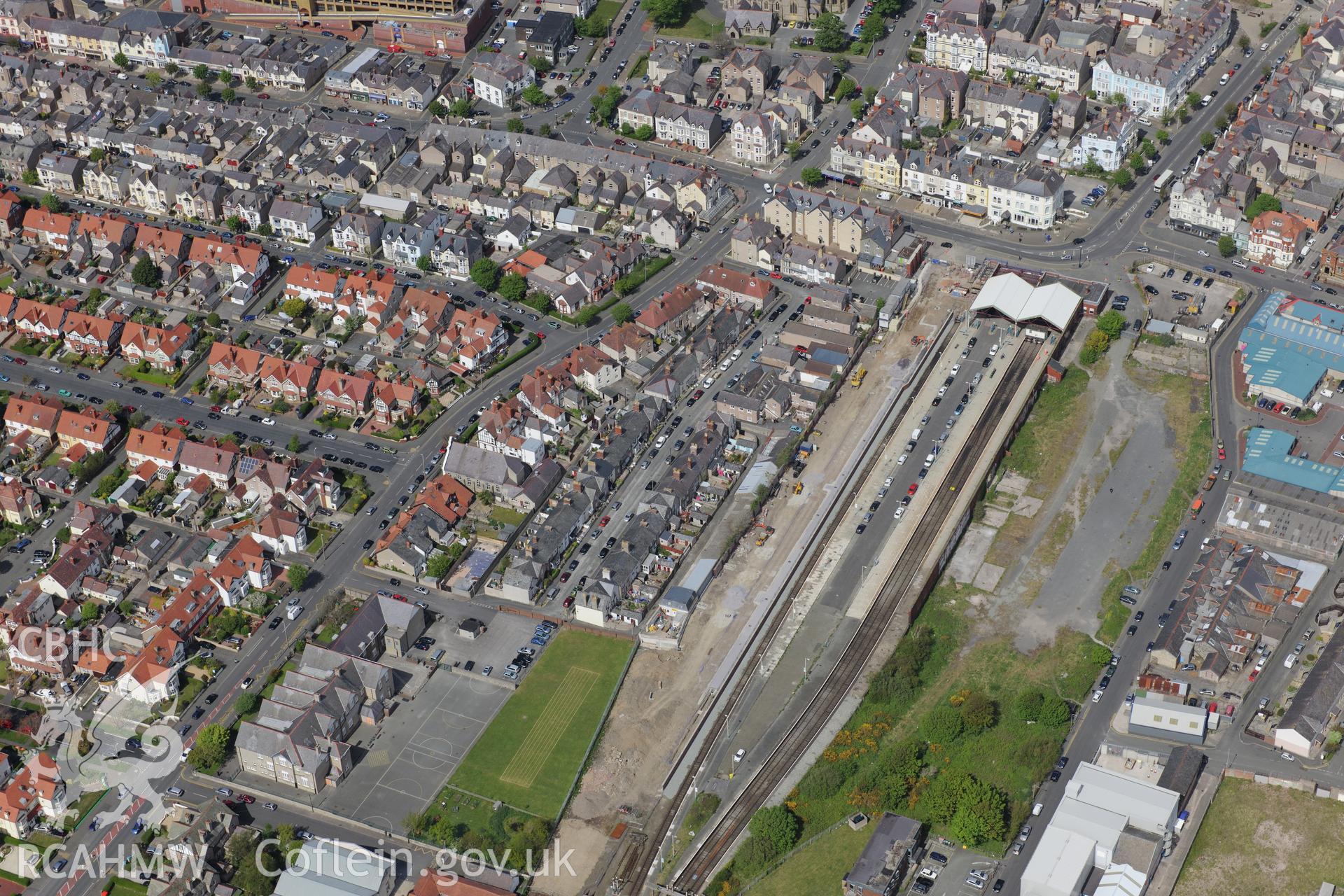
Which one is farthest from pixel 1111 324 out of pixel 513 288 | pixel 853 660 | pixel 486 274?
pixel 486 274

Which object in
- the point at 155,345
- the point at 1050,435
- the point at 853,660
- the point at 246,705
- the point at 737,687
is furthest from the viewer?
the point at 155,345

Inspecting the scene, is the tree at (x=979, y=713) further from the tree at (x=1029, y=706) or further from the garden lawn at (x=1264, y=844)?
the garden lawn at (x=1264, y=844)

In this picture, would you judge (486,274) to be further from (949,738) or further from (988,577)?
(949,738)

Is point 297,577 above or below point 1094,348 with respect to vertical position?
below

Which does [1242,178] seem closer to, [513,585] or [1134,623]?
[1134,623]

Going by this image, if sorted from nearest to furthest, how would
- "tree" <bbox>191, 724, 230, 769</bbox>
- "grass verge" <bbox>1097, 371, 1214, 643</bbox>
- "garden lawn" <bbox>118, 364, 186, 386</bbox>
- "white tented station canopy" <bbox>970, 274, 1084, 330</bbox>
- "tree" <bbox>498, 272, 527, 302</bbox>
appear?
"tree" <bbox>191, 724, 230, 769</bbox>, "grass verge" <bbox>1097, 371, 1214, 643</bbox>, "garden lawn" <bbox>118, 364, 186, 386</bbox>, "white tented station canopy" <bbox>970, 274, 1084, 330</bbox>, "tree" <bbox>498, 272, 527, 302</bbox>

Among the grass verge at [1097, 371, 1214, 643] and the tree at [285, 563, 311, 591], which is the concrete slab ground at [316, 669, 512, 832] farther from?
the grass verge at [1097, 371, 1214, 643]

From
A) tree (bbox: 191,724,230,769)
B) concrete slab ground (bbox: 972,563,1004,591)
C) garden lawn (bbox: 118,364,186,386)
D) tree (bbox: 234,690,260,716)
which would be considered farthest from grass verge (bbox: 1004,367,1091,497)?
garden lawn (bbox: 118,364,186,386)
